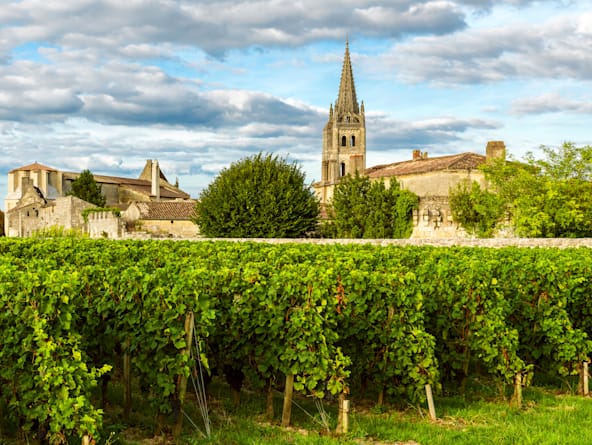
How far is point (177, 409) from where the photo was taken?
7.09 metres

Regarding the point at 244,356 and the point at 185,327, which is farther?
the point at 244,356

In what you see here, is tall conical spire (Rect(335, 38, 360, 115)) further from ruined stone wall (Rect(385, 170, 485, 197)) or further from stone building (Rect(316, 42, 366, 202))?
ruined stone wall (Rect(385, 170, 485, 197))

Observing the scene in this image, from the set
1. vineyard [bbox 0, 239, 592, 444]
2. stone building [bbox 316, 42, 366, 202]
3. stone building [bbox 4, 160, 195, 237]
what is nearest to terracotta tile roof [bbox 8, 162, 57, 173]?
stone building [bbox 4, 160, 195, 237]

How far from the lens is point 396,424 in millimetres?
7836

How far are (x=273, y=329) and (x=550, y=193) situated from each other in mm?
27403

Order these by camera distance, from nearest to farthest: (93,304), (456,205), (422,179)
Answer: (93,304) < (456,205) < (422,179)

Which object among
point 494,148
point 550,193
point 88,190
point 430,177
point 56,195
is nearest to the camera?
point 550,193

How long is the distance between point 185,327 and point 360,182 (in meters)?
32.4

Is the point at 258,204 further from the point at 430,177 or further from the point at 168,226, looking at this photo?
the point at 430,177

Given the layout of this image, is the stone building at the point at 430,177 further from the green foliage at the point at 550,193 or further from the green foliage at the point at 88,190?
the green foliage at the point at 88,190

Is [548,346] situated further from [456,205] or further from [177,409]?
[456,205]

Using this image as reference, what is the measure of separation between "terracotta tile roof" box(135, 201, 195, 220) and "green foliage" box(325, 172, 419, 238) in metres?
14.2

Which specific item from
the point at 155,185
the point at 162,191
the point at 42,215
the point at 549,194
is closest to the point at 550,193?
the point at 549,194

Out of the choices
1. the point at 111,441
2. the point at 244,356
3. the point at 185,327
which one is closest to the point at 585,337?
the point at 244,356
